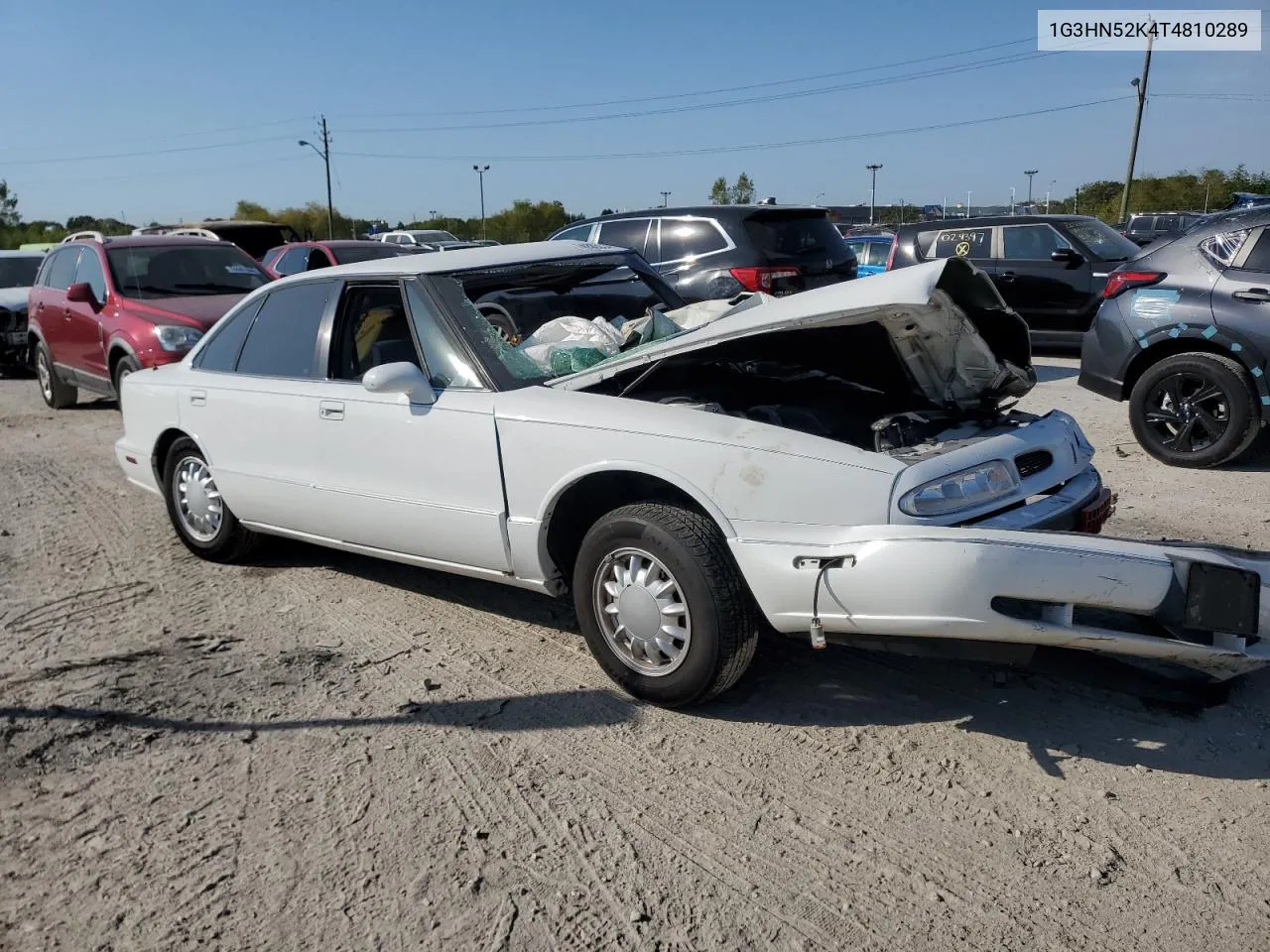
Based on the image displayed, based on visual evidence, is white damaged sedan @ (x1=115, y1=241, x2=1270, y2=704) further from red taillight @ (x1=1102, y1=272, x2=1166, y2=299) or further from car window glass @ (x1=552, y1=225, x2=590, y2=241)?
car window glass @ (x1=552, y1=225, x2=590, y2=241)

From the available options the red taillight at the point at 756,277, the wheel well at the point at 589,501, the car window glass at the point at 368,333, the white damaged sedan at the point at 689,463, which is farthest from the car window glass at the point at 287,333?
the red taillight at the point at 756,277

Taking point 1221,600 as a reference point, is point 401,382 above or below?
above

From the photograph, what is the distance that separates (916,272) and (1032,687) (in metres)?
1.61

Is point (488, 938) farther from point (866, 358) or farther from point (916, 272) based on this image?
point (866, 358)

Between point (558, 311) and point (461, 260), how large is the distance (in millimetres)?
707

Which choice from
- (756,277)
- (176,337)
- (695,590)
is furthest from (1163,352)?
(176,337)

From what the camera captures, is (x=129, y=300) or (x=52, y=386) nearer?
(x=129, y=300)

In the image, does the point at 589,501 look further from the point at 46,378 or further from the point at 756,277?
the point at 46,378

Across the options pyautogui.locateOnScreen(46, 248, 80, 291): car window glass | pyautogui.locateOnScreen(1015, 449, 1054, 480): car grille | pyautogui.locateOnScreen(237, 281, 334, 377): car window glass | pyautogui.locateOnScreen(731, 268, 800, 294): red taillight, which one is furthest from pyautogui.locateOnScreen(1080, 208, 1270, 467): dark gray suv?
pyautogui.locateOnScreen(46, 248, 80, 291): car window glass

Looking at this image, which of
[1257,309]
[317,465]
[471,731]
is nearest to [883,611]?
[471,731]

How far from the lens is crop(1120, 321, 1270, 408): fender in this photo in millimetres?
6777

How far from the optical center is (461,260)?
4941mm

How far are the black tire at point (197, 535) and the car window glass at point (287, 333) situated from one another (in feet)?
2.32

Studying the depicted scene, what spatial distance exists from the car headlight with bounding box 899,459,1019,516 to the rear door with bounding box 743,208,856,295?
20.8 ft
